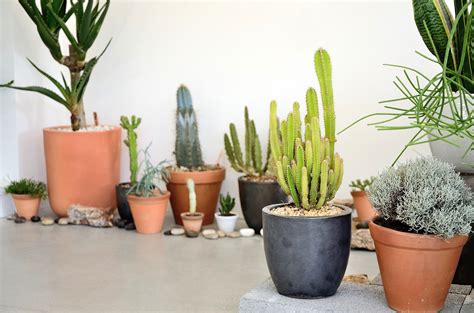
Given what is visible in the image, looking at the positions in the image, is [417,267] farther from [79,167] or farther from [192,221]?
[79,167]

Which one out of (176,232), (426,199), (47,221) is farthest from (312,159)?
(47,221)

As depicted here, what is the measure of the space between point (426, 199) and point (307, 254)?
1.46 ft

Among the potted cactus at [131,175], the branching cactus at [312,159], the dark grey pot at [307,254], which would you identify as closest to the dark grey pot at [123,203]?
the potted cactus at [131,175]

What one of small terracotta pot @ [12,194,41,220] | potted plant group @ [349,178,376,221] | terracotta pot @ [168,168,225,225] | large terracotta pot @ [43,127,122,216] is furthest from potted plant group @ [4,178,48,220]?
potted plant group @ [349,178,376,221]

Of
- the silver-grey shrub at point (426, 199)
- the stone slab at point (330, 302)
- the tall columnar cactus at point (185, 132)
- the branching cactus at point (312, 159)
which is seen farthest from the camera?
the tall columnar cactus at point (185, 132)

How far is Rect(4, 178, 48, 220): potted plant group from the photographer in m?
4.73

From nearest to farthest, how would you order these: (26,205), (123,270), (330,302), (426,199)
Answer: (426,199) → (330,302) → (123,270) → (26,205)

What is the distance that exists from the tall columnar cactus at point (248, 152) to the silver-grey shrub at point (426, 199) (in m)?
2.07

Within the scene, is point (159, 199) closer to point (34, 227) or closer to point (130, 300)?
point (34, 227)

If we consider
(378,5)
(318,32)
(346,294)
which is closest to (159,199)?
(318,32)

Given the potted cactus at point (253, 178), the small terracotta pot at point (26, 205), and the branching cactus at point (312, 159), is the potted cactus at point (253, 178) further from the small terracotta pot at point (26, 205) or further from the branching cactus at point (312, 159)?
the branching cactus at point (312, 159)

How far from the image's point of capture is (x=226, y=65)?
4.80m

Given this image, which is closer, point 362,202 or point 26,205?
point 362,202

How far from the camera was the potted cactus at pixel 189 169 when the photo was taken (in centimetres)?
456
